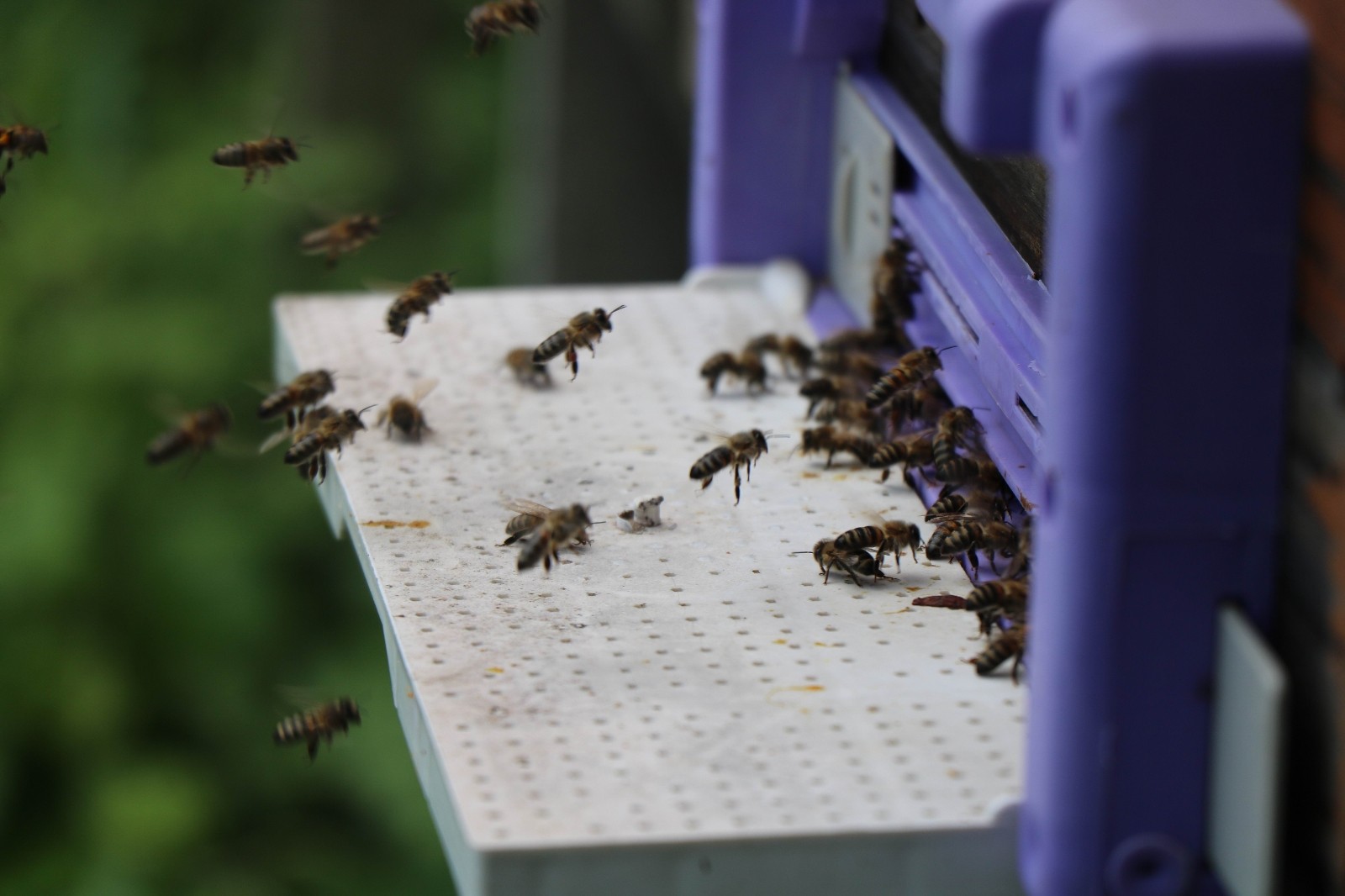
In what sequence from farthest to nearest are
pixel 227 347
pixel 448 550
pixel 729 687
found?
pixel 227 347
pixel 448 550
pixel 729 687

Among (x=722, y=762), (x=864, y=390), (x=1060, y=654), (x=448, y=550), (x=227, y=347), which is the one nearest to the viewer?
(x=1060, y=654)

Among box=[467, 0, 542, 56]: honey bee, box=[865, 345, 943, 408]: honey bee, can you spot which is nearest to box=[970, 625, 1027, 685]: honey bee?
box=[865, 345, 943, 408]: honey bee

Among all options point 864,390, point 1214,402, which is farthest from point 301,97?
point 1214,402

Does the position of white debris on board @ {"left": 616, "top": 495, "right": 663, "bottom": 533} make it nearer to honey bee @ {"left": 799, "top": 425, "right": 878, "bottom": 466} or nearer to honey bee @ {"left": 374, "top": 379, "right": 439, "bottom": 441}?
honey bee @ {"left": 799, "top": 425, "right": 878, "bottom": 466}

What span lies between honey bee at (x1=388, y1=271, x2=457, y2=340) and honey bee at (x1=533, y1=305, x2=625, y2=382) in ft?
1.06

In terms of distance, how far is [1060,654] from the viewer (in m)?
2.14

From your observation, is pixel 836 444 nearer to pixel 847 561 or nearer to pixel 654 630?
pixel 847 561

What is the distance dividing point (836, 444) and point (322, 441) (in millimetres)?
960

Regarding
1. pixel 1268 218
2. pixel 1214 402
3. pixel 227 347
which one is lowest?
pixel 227 347

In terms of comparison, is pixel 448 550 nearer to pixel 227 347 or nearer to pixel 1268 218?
pixel 1268 218

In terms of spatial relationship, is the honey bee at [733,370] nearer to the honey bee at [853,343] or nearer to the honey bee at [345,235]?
the honey bee at [853,343]

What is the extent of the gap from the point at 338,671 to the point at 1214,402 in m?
5.77

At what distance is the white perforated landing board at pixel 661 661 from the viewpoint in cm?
223

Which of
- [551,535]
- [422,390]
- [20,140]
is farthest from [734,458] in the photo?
[20,140]
